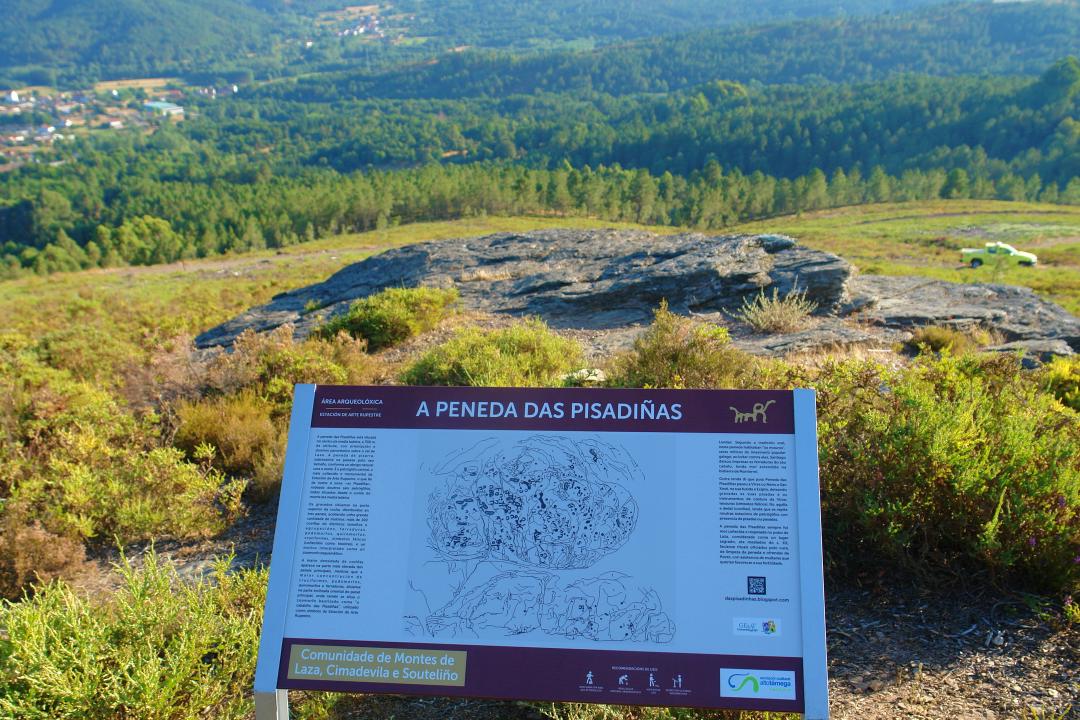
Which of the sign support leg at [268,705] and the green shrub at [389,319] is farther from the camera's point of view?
the green shrub at [389,319]

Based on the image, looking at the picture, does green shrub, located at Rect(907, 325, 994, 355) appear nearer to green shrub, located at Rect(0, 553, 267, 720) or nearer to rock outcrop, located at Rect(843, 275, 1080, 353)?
rock outcrop, located at Rect(843, 275, 1080, 353)

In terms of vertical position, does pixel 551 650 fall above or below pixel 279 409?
above

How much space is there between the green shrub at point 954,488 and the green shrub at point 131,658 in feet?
10.9

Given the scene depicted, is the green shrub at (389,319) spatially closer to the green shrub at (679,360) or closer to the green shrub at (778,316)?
the green shrub at (679,360)

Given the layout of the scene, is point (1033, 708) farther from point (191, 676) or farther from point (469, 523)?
point (191, 676)

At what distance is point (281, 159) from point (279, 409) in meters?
154

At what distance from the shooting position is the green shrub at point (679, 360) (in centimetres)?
619

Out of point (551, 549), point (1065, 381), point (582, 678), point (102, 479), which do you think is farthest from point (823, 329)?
point (102, 479)

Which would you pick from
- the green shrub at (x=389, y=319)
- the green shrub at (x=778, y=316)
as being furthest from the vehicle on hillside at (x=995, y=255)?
the green shrub at (x=389, y=319)

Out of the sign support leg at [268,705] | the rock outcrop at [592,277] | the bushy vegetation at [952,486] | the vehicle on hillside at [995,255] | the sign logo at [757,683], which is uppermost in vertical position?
the sign logo at [757,683]

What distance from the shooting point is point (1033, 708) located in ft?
9.79

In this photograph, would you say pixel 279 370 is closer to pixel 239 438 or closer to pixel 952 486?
pixel 239 438

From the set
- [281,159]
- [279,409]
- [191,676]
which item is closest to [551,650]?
[191,676]

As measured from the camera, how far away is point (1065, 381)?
6477 millimetres
